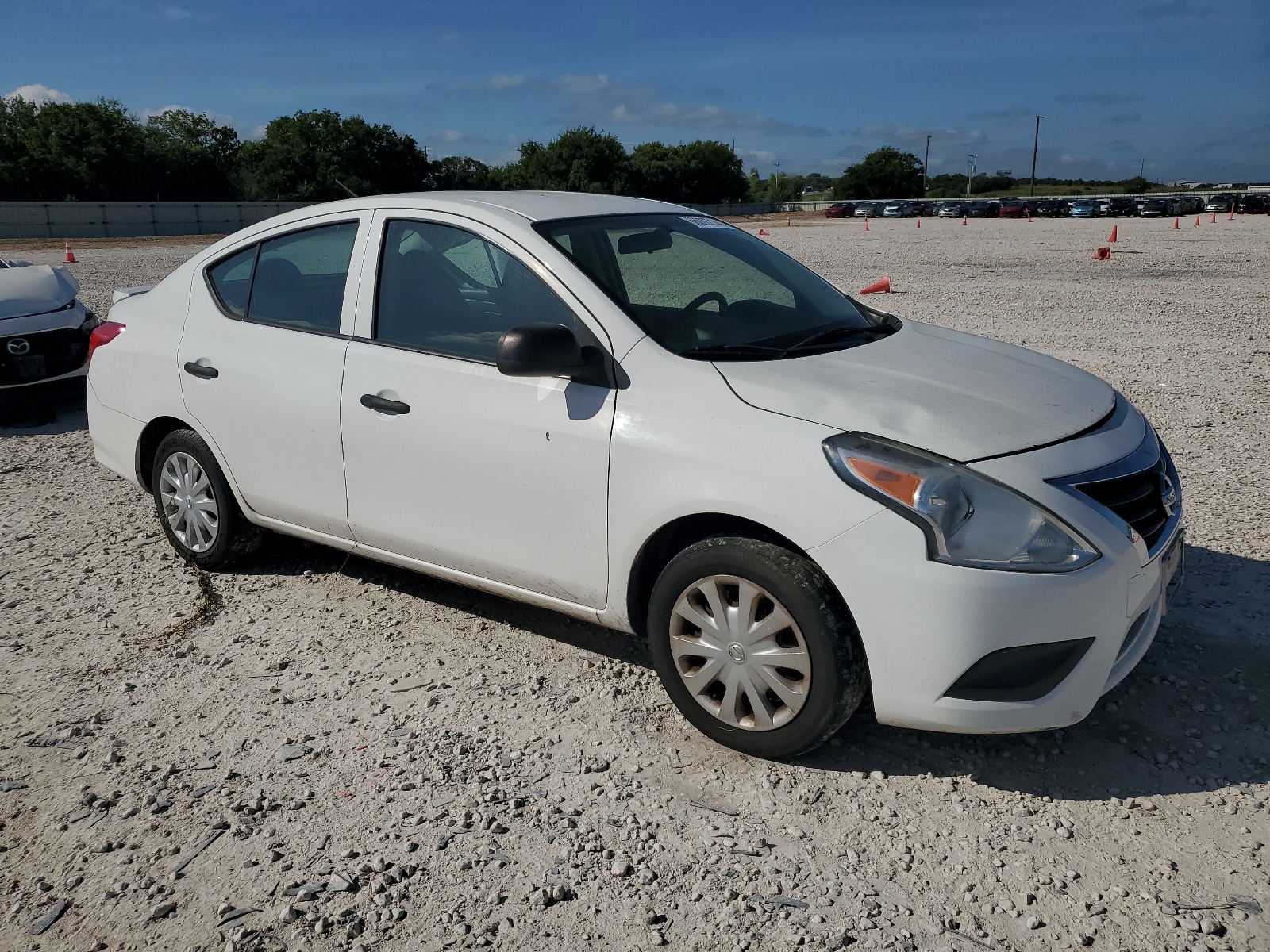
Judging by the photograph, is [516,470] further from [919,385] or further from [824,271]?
[824,271]

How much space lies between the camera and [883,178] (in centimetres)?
11806

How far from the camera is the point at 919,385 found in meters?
Result: 3.31

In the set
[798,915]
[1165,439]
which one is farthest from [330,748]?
[1165,439]

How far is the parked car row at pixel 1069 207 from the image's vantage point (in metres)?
62.3

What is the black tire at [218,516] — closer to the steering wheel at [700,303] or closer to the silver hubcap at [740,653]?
the steering wheel at [700,303]

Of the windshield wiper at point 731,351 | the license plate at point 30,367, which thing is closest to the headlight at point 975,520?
the windshield wiper at point 731,351

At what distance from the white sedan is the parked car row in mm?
63091

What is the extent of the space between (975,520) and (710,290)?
156 cm

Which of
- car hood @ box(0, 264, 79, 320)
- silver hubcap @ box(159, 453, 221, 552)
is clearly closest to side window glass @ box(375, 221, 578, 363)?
silver hubcap @ box(159, 453, 221, 552)

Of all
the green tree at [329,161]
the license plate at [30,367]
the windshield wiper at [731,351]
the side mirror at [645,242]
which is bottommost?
the license plate at [30,367]

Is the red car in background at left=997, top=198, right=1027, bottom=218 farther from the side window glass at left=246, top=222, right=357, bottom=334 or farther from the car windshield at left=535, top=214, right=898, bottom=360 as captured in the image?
the side window glass at left=246, top=222, right=357, bottom=334

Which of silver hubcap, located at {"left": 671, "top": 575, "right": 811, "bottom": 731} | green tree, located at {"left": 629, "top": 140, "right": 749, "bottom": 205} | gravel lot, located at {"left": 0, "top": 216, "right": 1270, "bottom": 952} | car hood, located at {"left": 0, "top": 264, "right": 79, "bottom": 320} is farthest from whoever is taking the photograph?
green tree, located at {"left": 629, "top": 140, "right": 749, "bottom": 205}

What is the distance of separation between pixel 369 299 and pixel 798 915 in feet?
9.25

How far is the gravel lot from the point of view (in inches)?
102
